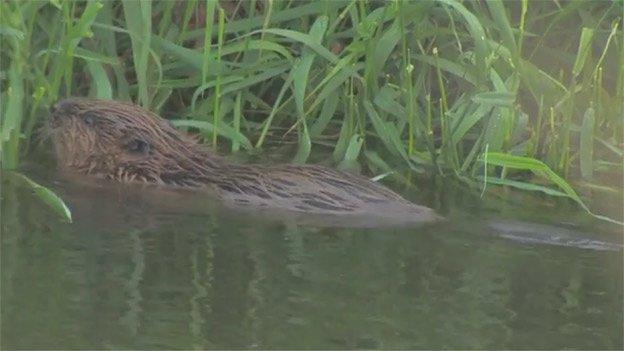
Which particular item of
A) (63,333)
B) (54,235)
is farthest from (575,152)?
(63,333)

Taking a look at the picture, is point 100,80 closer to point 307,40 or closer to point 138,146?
point 138,146

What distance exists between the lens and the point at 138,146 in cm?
584

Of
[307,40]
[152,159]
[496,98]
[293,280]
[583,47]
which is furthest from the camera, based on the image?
[152,159]

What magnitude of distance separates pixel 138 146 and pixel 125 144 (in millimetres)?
55

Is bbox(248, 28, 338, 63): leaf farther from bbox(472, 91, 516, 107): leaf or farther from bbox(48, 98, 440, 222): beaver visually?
bbox(472, 91, 516, 107): leaf

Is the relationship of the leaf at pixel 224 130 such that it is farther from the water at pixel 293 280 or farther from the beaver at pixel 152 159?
the water at pixel 293 280

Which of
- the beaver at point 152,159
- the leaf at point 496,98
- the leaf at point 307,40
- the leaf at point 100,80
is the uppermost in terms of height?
the leaf at point 307,40

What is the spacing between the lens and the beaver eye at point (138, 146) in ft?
19.1

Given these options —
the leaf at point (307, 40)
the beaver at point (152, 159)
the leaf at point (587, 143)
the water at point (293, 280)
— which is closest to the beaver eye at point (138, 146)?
the beaver at point (152, 159)

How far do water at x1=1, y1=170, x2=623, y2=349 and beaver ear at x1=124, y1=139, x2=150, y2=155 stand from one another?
0.45m

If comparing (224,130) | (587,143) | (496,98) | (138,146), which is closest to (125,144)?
(138,146)

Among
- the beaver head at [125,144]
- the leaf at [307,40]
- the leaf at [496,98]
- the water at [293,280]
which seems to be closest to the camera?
the water at [293,280]

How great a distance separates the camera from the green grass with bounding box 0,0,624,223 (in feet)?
18.3

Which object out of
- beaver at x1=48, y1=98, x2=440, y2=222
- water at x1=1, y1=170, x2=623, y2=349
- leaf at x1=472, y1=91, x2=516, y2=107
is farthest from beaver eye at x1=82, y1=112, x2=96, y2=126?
leaf at x1=472, y1=91, x2=516, y2=107
